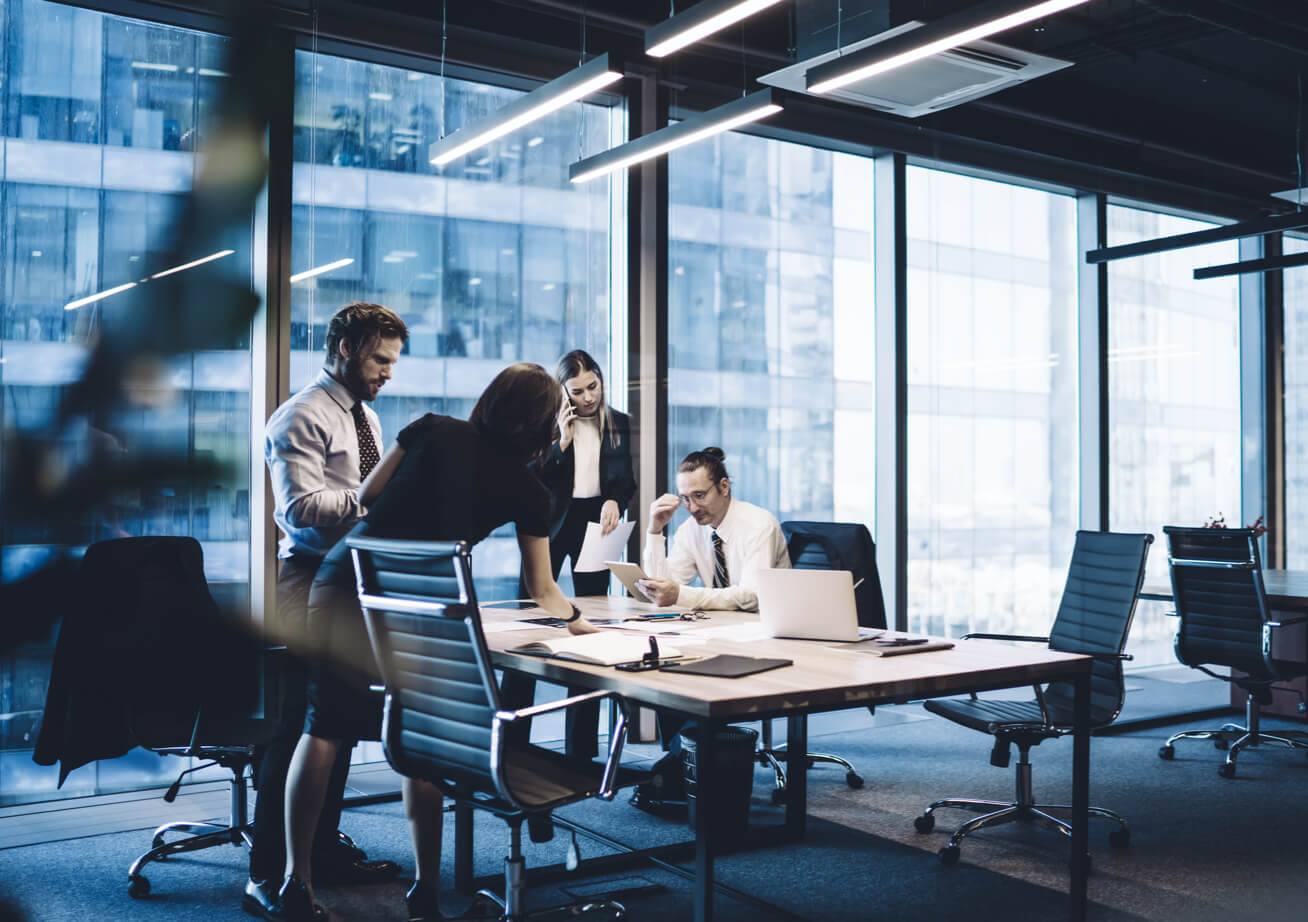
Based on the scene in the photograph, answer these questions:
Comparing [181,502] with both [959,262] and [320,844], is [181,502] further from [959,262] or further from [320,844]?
[959,262]

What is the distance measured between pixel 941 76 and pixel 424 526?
3.19 metres

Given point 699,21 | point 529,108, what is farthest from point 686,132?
point 699,21

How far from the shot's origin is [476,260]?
472 centimetres

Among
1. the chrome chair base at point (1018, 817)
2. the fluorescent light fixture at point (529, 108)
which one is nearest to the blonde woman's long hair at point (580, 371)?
the fluorescent light fixture at point (529, 108)

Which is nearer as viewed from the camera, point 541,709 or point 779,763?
point 541,709

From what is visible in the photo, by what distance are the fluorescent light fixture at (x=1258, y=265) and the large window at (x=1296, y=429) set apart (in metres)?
2.08

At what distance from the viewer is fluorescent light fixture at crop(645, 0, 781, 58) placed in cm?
298

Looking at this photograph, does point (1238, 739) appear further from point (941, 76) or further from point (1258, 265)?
point (941, 76)

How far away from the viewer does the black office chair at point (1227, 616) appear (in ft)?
14.5

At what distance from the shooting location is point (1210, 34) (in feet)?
17.7

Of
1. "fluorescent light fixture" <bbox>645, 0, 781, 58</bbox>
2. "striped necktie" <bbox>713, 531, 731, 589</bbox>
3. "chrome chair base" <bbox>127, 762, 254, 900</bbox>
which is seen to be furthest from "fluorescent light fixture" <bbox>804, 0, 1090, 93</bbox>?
"chrome chair base" <bbox>127, 762, 254, 900</bbox>

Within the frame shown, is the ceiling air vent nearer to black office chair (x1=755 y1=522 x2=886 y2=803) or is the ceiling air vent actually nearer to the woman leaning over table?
black office chair (x1=755 y1=522 x2=886 y2=803)

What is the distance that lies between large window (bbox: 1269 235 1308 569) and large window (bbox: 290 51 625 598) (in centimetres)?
523

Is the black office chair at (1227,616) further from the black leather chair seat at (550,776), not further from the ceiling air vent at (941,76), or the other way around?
the black leather chair seat at (550,776)
